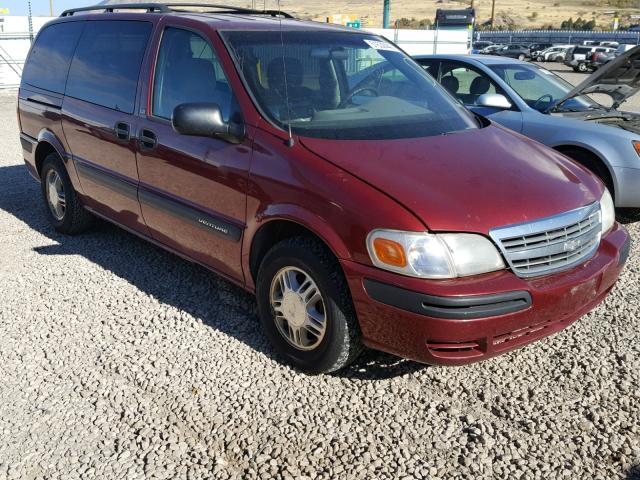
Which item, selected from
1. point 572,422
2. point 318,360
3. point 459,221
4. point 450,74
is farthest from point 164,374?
point 450,74

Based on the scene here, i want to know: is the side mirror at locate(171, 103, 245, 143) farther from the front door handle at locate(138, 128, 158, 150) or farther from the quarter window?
the quarter window

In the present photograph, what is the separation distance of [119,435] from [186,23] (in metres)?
2.55

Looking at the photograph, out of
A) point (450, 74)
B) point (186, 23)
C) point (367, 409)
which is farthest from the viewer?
point (450, 74)

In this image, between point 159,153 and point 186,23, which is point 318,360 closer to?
point 159,153

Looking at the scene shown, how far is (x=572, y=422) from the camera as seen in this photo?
10.1 ft

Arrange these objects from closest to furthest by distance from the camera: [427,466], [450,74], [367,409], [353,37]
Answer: [427,466] < [367,409] < [353,37] < [450,74]

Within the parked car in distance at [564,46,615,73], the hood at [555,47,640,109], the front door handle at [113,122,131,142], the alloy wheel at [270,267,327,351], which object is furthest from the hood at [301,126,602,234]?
the parked car in distance at [564,46,615,73]

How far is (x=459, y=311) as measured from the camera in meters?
2.86

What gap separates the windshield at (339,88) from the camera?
3631 mm

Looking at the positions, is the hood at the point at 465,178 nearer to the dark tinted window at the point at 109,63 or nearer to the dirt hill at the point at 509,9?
the dark tinted window at the point at 109,63

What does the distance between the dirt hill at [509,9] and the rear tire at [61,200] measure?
7883 centimetres

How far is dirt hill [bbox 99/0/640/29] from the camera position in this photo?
89688 millimetres

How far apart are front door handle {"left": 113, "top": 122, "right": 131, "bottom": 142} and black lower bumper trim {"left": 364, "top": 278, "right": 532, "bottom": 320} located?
91.6 inches

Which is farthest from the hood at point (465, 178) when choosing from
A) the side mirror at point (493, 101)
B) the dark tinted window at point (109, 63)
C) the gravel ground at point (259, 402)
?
the side mirror at point (493, 101)
